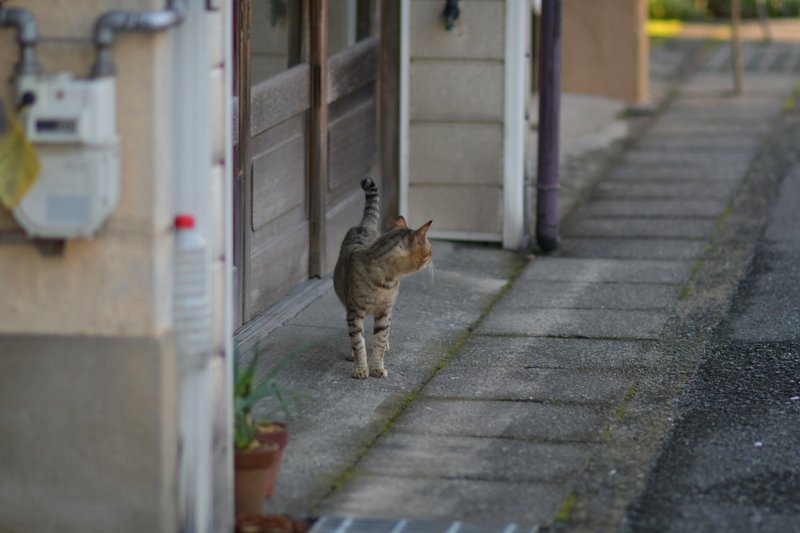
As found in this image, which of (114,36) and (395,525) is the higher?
(114,36)

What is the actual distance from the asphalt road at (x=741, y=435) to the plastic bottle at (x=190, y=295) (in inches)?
65.1

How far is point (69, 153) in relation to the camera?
3957 millimetres

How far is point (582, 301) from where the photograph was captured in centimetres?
791

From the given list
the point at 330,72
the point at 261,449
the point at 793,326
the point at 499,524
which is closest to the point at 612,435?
the point at 499,524

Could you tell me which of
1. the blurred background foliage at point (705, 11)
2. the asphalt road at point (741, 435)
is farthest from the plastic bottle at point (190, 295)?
the blurred background foliage at point (705, 11)

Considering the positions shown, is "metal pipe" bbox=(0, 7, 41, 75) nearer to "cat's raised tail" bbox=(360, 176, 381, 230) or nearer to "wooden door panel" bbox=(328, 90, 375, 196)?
"cat's raised tail" bbox=(360, 176, 381, 230)

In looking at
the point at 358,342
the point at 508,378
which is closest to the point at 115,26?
the point at 358,342

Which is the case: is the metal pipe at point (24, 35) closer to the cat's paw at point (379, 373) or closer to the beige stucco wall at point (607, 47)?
the cat's paw at point (379, 373)

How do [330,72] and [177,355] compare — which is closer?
[177,355]

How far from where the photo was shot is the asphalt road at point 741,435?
4.82m

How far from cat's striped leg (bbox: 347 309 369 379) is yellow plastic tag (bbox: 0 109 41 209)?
2.66 metres

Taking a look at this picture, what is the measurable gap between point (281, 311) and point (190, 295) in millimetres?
3320

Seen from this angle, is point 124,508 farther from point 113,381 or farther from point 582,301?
point 582,301

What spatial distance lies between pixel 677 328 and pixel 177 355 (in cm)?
383
